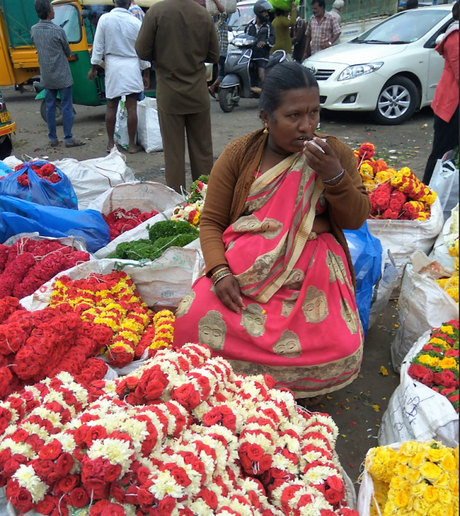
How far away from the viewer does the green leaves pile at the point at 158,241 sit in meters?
3.24

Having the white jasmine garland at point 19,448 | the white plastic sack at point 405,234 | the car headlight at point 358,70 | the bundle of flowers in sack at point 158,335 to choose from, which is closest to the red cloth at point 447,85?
the white plastic sack at point 405,234

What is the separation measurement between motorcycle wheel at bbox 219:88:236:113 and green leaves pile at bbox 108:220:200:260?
673 centimetres

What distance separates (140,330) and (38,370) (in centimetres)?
84

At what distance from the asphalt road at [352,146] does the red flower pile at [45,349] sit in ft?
4.15

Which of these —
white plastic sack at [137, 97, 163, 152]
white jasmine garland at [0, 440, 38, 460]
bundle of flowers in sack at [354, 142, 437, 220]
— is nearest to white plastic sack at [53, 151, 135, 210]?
bundle of flowers in sack at [354, 142, 437, 220]

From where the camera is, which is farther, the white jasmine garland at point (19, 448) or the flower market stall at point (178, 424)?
the white jasmine garland at point (19, 448)

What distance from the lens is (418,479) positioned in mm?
1440

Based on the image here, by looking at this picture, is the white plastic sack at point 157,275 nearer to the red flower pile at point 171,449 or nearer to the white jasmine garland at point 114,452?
the red flower pile at point 171,449

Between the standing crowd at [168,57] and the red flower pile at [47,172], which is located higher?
the standing crowd at [168,57]

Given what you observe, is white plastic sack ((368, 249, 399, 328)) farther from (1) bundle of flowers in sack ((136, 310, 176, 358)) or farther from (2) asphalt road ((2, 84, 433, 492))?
(1) bundle of flowers in sack ((136, 310, 176, 358))

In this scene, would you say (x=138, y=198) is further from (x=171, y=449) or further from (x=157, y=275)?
(x=171, y=449)

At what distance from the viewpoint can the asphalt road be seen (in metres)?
2.57

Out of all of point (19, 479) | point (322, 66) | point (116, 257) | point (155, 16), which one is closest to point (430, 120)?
point (322, 66)

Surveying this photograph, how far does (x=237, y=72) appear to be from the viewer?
961 cm
